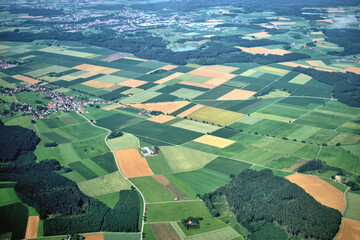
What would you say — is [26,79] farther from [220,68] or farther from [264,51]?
[264,51]

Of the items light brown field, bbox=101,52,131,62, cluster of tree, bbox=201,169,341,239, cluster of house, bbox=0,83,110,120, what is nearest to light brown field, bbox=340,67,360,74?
cluster of tree, bbox=201,169,341,239

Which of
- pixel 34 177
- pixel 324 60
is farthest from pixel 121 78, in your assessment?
pixel 324 60

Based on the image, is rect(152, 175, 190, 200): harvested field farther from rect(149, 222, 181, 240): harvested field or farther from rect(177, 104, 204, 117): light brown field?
rect(177, 104, 204, 117): light brown field

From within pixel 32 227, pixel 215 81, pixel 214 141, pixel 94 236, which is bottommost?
pixel 94 236

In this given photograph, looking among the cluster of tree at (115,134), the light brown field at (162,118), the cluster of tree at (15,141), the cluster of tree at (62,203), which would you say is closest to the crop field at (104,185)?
the cluster of tree at (62,203)

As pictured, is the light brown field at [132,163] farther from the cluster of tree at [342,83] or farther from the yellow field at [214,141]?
the cluster of tree at [342,83]

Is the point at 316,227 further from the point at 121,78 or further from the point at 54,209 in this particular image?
the point at 121,78

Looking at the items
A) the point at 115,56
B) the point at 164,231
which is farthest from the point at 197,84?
the point at 164,231
